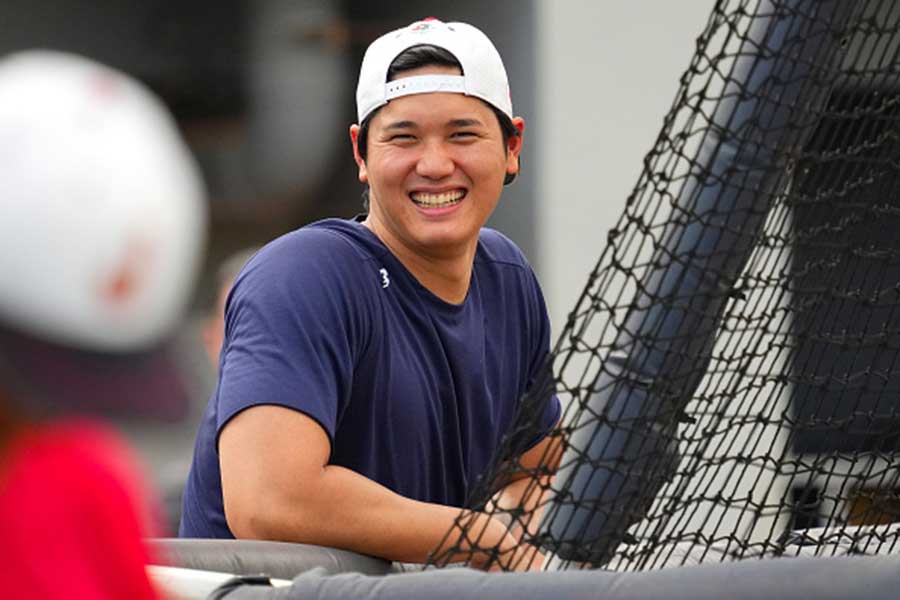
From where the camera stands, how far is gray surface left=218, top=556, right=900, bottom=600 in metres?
1.83

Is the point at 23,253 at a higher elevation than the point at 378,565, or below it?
higher

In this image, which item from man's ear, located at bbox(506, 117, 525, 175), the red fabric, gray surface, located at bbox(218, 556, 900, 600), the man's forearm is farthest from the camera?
man's ear, located at bbox(506, 117, 525, 175)

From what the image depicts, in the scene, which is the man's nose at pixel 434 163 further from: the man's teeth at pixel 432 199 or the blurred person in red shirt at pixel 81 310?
the blurred person in red shirt at pixel 81 310

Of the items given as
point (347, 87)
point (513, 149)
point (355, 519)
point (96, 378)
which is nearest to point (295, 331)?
point (355, 519)

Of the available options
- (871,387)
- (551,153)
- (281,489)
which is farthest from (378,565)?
(551,153)

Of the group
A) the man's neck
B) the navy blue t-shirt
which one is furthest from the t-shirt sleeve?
the man's neck

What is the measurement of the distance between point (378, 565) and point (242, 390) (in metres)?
0.34

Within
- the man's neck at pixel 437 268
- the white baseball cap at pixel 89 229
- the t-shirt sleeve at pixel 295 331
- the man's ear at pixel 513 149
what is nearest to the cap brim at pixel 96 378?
the white baseball cap at pixel 89 229

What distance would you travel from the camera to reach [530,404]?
8.15 feet

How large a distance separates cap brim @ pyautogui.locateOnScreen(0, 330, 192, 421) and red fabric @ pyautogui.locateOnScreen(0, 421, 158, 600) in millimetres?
28

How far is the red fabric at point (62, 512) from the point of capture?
1024 millimetres

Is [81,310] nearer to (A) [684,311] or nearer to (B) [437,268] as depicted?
(A) [684,311]

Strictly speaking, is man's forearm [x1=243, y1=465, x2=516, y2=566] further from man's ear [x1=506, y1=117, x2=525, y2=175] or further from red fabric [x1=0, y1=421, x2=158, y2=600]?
red fabric [x1=0, y1=421, x2=158, y2=600]

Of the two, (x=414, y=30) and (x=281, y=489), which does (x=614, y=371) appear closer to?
(x=281, y=489)
